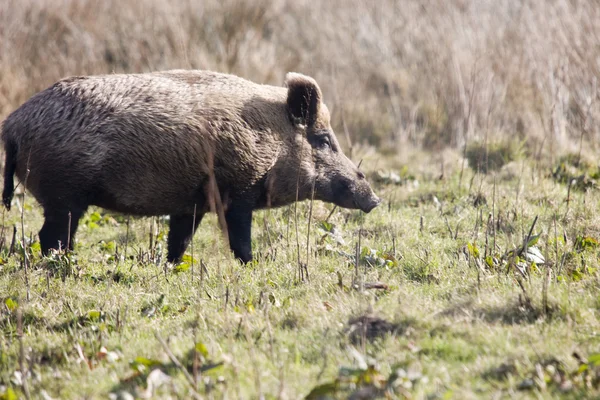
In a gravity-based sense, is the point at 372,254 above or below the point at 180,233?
above

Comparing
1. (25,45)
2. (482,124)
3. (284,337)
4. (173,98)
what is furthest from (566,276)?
(25,45)

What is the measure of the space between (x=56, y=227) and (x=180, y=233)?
3.57 feet

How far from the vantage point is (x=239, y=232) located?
610cm

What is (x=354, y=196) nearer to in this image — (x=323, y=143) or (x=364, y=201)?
(x=364, y=201)

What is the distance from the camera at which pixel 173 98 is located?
19.7 feet

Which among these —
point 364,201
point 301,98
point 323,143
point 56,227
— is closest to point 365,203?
point 364,201

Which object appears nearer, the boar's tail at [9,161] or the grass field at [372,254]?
the grass field at [372,254]

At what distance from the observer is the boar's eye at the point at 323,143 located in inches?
266

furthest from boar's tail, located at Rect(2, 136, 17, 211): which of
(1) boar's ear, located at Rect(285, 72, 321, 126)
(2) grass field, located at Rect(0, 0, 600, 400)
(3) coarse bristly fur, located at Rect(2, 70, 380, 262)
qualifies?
(1) boar's ear, located at Rect(285, 72, 321, 126)

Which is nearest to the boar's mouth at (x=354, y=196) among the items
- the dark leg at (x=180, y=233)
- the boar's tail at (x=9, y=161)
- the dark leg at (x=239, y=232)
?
the dark leg at (x=239, y=232)

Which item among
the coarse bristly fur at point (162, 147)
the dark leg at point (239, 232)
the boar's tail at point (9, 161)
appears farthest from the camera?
the dark leg at point (239, 232)

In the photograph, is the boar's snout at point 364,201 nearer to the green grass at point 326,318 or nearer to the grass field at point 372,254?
the grass field at point 372,254

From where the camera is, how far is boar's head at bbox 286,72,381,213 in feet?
21.8

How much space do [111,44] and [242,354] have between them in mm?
9769
